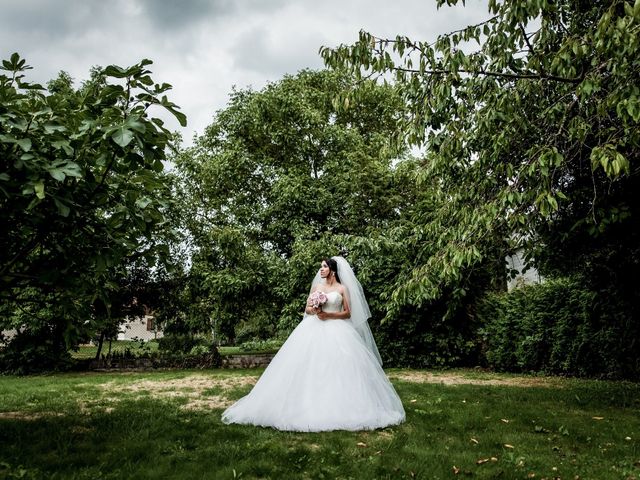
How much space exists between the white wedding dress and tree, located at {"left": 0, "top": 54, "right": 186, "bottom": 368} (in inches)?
105

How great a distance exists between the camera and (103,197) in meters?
3.92

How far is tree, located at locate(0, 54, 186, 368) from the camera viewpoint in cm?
336

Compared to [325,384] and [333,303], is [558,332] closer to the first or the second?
[333,303]

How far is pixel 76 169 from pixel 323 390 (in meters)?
4.25

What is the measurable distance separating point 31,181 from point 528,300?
1286 cm

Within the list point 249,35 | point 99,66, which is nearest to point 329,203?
point 249,35

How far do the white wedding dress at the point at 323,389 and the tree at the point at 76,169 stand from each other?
2672 millimetres

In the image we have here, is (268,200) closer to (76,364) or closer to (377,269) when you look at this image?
(377,269)

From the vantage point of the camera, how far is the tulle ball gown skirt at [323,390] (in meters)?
5.82

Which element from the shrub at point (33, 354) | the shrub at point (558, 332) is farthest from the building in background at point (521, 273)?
the shrub at point (33, 354)

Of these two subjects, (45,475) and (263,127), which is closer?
(45,475)

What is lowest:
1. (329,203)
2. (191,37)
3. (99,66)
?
(329,203)

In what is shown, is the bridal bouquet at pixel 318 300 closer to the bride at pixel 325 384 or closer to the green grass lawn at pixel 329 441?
the bride at pixel 325 384

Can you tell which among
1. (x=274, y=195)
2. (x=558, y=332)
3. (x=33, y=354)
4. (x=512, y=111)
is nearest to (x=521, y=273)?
(x=558, y=332)
